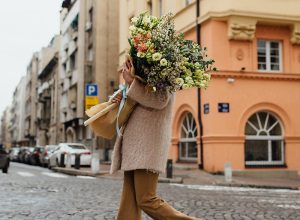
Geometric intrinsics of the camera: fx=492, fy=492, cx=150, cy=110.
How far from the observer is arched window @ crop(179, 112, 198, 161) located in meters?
21.0

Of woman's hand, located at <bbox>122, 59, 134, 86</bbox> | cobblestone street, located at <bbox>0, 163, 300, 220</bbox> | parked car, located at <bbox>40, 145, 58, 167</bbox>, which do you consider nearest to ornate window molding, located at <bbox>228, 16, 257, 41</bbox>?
cobblestone street, located at <bbox>0, 163, 300, 220</bbox>

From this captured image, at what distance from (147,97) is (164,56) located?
37 cm

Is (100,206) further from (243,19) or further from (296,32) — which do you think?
(296,32)

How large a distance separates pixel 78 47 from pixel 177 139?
855 inches

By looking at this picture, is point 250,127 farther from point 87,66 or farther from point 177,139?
point 87,66

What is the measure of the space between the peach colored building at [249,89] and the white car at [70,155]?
24.0 feet

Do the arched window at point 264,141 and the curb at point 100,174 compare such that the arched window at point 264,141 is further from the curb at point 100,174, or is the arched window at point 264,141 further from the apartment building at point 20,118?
the apartment building at point 20,118

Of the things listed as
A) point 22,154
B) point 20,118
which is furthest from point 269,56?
point 20,118

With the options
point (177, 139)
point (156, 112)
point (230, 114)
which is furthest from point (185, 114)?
point (156, 112)

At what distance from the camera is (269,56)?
20.3 meters

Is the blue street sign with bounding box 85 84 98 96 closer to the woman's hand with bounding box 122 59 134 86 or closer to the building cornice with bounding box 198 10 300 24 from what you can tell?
the building cornice with bounding box 198 10 300 24

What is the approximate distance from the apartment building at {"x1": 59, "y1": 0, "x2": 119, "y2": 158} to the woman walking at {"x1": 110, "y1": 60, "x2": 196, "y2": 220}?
1148 inches

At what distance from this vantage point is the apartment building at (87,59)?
36.4 meters

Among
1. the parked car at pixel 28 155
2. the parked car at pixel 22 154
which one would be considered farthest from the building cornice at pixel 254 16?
the parked car at pixel 22 154
